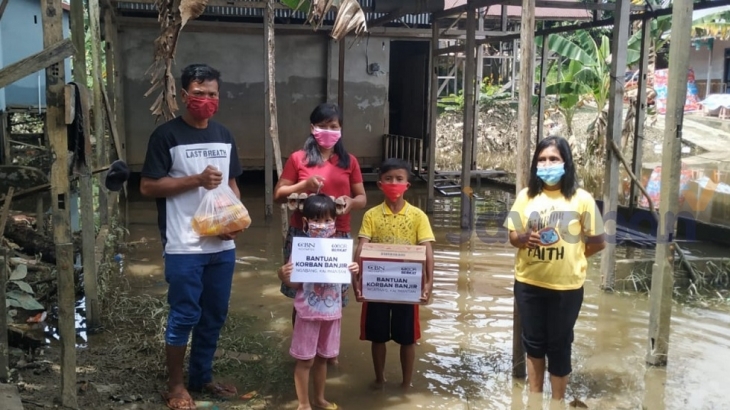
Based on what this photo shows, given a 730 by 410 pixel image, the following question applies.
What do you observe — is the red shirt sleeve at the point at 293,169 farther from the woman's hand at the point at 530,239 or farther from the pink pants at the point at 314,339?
the woman's hand at the point at 530,239

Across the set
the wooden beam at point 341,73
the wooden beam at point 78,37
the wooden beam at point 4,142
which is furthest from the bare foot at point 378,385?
the wooden beam at point 341,73

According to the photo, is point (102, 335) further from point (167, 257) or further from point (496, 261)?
point (496, 261)

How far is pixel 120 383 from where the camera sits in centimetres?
403

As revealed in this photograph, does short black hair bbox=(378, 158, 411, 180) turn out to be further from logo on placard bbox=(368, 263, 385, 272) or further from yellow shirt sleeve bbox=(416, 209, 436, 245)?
logo on placard bbox=(368, 263, 385, 272)

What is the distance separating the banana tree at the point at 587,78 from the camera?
14.1 metres

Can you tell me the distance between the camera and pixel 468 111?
9328mm

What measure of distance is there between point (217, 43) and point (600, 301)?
8642 millimetres

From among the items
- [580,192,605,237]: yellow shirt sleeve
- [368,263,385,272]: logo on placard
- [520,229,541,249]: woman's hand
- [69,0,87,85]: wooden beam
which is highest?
[69,0,87,85]: wooden beam

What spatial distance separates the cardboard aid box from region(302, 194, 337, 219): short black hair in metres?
0.34

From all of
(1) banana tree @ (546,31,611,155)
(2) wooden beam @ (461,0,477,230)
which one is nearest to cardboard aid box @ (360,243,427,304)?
(2) wooden beam @ (461,0,477,230)

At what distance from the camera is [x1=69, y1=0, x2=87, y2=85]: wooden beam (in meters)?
4.61

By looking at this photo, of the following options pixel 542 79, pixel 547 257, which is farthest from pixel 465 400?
pixel 542 79

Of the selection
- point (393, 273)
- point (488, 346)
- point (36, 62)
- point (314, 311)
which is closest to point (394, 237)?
point (393, 273)

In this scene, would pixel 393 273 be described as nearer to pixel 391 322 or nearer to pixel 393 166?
pixel 391 322
